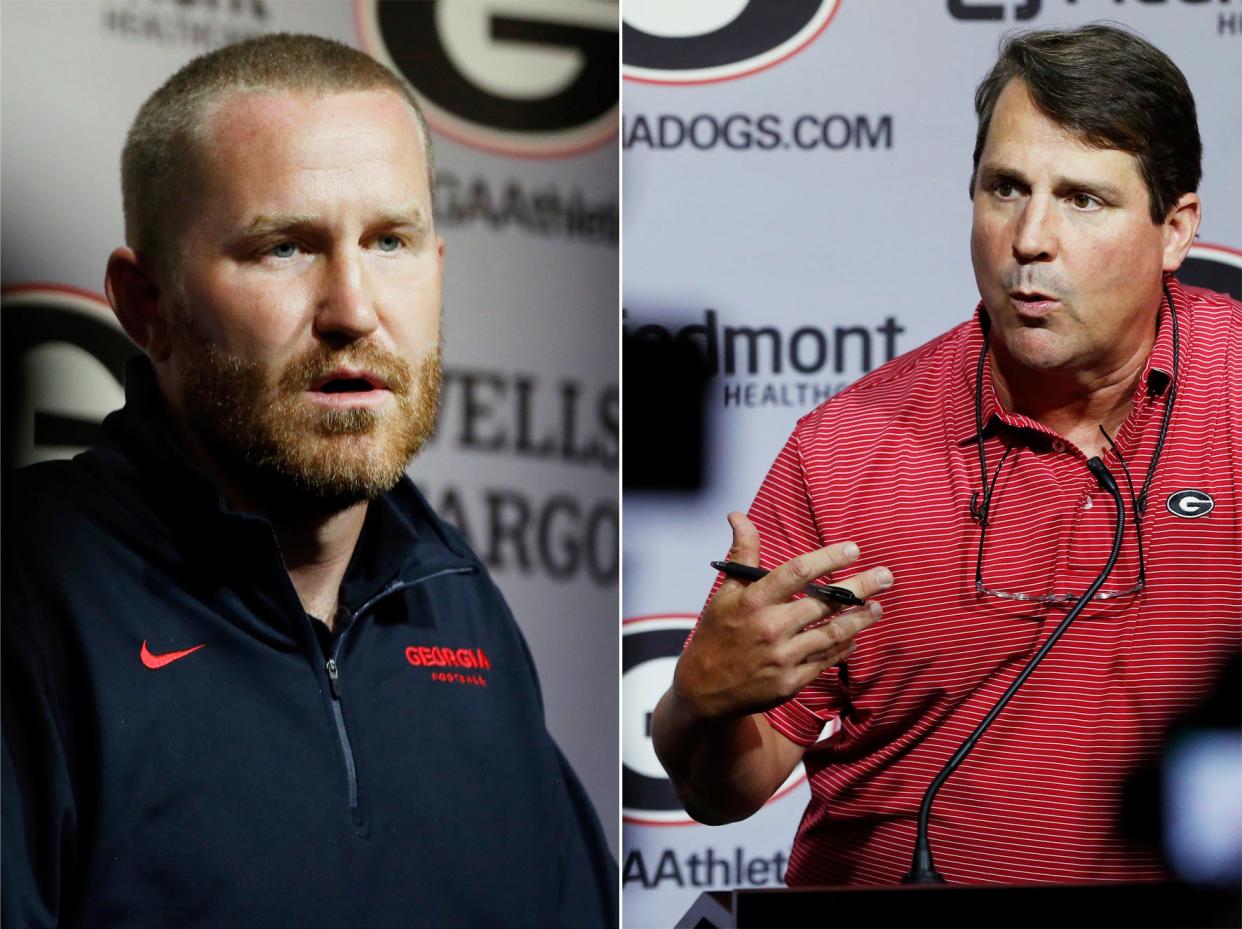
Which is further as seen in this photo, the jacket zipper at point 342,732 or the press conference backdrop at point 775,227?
the press conference backdrop at point 775,227

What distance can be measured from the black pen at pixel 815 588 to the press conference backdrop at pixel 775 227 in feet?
2.69

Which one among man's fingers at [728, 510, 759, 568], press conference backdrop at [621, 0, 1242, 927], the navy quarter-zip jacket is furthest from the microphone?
the navy quarter-zip jacket

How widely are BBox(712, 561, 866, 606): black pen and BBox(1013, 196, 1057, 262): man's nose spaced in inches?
28.8

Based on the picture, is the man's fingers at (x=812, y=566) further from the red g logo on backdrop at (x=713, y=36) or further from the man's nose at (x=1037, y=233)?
the red g logo on backdrop at (x=713, y=36)

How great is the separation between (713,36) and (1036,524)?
40.5 inches

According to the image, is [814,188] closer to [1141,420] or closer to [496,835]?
[1141,420]

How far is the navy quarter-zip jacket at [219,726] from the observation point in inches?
75.8

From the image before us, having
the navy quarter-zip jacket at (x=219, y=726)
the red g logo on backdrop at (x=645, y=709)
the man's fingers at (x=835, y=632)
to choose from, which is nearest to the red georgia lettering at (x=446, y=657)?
the navy quarter-zip jacket at (x=219, y=726)

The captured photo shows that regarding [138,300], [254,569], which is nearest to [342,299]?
[138,300]

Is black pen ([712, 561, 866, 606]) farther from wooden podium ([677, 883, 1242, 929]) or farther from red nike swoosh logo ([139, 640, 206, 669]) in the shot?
red nike swoosh logo ([139, 640, 206, 669])

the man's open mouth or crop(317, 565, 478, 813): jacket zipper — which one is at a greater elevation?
the man's open mouth

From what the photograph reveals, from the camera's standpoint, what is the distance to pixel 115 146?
2043 mm

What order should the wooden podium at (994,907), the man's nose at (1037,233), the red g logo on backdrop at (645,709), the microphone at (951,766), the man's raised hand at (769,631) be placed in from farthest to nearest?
the red g logo on backdrop at (645,709), the man's nose at (1037,233), the man's raised hand at (769,631), the microphone at (951,766), the wooden podium at (994,907)

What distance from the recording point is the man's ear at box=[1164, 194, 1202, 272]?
2.21 metres
